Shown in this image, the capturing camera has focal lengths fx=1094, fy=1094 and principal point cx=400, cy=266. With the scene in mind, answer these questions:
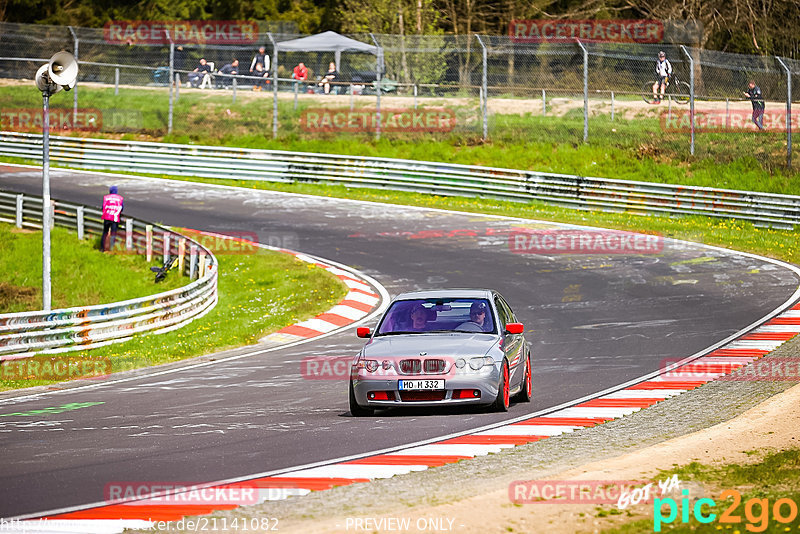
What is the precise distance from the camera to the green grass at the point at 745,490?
6246 millimetres

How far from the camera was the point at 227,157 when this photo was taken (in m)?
35.2

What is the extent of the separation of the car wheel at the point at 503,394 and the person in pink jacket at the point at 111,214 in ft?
51.0

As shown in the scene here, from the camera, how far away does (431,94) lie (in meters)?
33.9

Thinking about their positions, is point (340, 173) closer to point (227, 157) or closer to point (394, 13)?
point (227, 157)

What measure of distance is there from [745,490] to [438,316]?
5270 mm

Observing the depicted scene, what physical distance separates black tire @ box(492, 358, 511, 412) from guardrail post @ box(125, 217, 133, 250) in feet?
52.6

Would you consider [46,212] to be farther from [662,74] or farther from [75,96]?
[75,96]

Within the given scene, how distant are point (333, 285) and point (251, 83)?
18.1m

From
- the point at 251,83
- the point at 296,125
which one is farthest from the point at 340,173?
the point at 251,83

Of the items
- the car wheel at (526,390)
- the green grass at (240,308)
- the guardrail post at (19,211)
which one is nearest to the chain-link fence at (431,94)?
the guardrail post at (19,211)

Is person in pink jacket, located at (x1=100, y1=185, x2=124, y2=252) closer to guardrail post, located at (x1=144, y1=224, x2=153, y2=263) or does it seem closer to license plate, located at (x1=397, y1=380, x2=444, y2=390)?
guardrail post, located at (x1=144, y1=224, x2=153, y2=263)

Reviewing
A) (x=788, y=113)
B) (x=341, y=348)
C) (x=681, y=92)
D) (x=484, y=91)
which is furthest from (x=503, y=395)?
(x=484, y=91)

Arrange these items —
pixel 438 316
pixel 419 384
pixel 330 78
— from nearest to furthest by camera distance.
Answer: pixel 419 384
pixel 438 316
pixel 330 78

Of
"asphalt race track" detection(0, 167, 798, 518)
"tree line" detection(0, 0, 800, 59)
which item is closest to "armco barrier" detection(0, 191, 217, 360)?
"asphalt race track" detection(0, 167, 798, 518)
